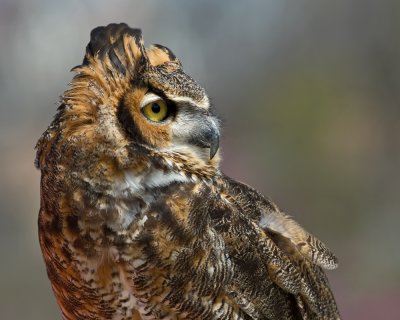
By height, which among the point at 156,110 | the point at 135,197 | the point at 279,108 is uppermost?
the point at 279,108

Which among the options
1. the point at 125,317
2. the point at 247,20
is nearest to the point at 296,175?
the point at 247,20

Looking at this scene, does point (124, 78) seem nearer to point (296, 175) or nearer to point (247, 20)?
point (247, 20)

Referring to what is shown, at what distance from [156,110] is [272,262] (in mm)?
425

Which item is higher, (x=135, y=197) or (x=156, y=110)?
(x=156, y=110)

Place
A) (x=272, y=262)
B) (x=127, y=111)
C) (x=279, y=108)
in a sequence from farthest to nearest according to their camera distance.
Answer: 1. (x=279, y=108)
2. (x=272, y=262)
3. (x=127, y=111)

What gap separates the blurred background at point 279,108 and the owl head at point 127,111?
157cm

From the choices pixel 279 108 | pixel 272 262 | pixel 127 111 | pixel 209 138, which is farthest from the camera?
pixel 279 108

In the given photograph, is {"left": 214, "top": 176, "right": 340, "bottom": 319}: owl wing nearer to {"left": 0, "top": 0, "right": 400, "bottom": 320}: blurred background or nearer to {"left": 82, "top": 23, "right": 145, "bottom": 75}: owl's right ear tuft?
{"left": 82, "top": 23, "right": 145, "bottom": 75}: owl's right ear tuft

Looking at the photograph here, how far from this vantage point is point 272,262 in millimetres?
1309

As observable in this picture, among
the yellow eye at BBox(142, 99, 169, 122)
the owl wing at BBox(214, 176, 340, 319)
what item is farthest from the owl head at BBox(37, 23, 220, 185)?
the owl wing at BBox(214, 176, 340, 319)

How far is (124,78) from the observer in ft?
3.60

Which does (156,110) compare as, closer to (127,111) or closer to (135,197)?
(127,111)

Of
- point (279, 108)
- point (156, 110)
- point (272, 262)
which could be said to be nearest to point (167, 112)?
point (156, 110)

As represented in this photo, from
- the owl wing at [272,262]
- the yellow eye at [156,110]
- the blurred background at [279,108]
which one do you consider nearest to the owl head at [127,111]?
the yellow eye at [156,110]
